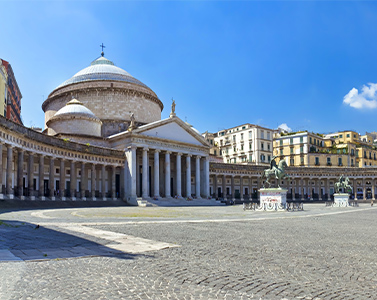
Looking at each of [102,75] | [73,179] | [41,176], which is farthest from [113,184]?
[102,75]

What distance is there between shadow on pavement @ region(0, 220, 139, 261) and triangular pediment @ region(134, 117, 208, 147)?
42.8 m

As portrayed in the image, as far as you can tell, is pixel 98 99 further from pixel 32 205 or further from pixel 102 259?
pixel 102 259

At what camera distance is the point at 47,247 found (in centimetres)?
1021

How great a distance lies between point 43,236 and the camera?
12414 mm

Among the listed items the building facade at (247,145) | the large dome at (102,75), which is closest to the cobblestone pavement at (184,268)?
the large dome at (102,75)

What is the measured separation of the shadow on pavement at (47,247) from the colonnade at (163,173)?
134 feet

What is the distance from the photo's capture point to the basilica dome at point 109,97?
66.5 m

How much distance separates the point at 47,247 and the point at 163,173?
53.3 metres

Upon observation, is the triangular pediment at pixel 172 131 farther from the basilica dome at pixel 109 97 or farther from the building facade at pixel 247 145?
the building facade at pixel 247 145

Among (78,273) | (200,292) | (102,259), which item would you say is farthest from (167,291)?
(102,259)

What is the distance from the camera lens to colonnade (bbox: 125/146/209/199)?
54.8 metres

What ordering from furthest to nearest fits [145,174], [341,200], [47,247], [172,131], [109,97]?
[109,97] → [172,131] → [145,174] → [341,200] → [47,247]

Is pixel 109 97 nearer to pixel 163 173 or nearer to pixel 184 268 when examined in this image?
pixel 163 173

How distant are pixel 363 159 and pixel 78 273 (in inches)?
4300
